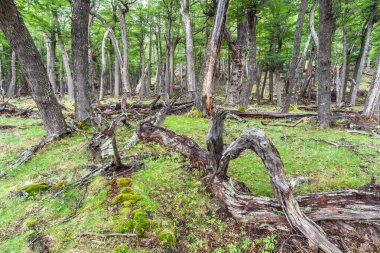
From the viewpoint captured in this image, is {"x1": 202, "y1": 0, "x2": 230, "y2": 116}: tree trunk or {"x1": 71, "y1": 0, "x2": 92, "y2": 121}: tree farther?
{"x1": 202, "y1": 0, "x2": 230, "y2": 116}: tree trunk

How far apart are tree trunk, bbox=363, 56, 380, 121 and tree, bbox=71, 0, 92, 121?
966 cm

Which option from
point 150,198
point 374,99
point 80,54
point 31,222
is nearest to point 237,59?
point 374,99

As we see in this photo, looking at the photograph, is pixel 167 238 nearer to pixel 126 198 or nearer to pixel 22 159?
pixel 126 198

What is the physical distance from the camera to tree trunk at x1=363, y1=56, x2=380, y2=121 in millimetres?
7551

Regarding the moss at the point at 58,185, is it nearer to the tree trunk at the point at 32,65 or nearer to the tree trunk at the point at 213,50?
the tree trunk at the point at 32,65

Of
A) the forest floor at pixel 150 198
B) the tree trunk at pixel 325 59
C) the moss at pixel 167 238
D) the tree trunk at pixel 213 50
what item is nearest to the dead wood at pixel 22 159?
the forest floor at pixel 150 198

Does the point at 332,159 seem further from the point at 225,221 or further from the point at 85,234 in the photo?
the point at 85,234

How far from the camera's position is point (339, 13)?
13.5 meters

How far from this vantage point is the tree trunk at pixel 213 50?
798cm

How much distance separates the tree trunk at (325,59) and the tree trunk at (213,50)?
3.15 meters

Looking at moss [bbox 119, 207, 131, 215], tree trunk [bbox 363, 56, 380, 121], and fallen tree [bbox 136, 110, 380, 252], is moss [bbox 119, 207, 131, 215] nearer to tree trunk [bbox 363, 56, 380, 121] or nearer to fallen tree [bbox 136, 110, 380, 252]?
fallen tree [bbox 136, 110, 380, 252]

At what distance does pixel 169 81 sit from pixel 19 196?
53.2 ft

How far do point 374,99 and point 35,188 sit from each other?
33.5ft

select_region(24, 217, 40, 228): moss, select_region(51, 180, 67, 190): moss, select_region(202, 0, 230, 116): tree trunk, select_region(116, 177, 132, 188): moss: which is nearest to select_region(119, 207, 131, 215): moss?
select_region(116, 177, 132, 188): moss
